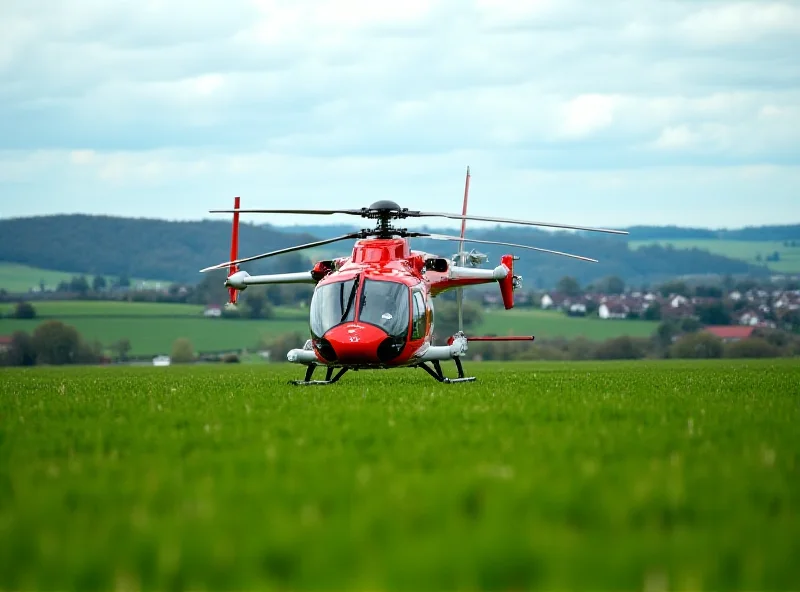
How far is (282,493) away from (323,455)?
204cm

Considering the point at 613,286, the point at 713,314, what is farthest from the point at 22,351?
the point at 613,286

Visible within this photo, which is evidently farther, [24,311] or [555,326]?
[24,311]

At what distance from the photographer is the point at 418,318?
26922 millimetres

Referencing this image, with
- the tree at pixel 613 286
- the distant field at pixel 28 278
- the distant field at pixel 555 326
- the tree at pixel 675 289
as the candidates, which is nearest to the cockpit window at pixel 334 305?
the distant field at pixel 555 326

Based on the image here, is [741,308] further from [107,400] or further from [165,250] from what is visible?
[107,400]

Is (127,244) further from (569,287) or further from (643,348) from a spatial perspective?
(643,348)

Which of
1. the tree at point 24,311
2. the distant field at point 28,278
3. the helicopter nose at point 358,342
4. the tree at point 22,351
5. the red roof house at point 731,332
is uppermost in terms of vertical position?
the helicopter nose at point 358,342

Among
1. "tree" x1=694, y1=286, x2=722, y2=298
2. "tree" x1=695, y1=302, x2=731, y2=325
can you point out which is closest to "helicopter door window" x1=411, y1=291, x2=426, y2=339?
"tree" x1=695, y1=302, x2=731, y2=325

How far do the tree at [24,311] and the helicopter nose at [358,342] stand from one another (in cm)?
9416

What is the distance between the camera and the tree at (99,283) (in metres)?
139

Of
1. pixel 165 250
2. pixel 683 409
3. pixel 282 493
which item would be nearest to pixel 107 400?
pixel 683 409

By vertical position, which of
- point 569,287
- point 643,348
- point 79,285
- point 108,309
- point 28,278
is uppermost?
point 569,287

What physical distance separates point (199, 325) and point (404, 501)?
104 metres

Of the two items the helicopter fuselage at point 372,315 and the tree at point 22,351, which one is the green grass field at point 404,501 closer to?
the helicopter fuselage at point 372,315
